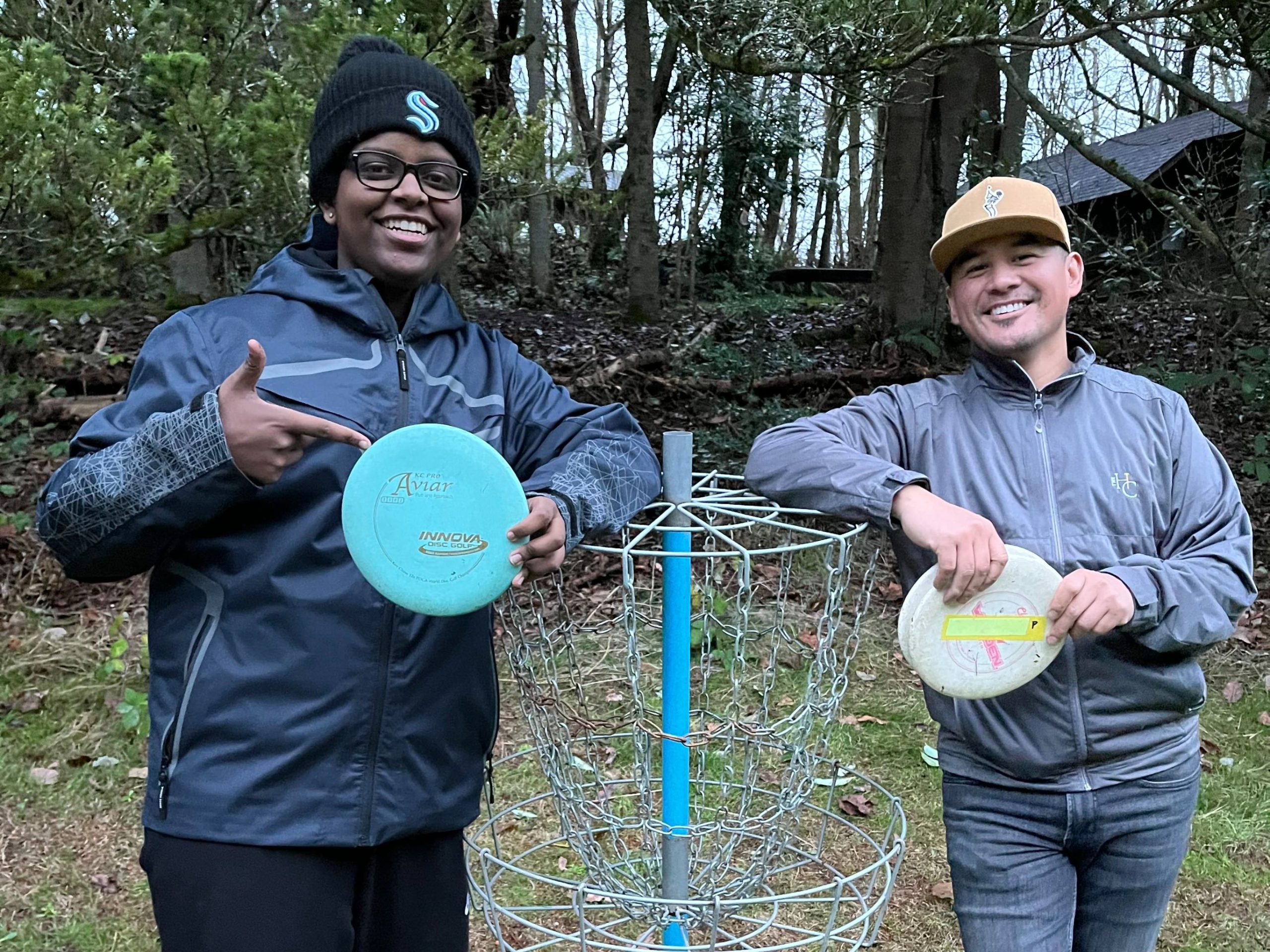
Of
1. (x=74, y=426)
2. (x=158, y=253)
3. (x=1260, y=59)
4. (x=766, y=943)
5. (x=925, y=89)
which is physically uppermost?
(x=925, y=89)

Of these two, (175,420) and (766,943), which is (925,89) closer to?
(766,943)

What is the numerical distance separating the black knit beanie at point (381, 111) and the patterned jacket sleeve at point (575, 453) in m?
0.39

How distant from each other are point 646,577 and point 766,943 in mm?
2175

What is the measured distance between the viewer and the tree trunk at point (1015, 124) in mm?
7844

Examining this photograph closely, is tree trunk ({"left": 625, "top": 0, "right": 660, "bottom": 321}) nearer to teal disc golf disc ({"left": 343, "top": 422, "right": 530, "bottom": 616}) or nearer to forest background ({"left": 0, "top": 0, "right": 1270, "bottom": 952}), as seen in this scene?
forest background ({"left": 0, "top": 0, "right": 1270, "bottom": 952})

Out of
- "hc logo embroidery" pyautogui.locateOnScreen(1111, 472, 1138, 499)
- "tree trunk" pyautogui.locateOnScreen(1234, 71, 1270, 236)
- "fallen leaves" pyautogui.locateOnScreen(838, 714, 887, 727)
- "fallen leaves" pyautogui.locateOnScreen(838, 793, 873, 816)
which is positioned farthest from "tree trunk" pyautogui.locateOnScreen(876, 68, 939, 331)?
"hc logo embroidery" pyautogui.locateOnScreen(1111, 472, 1138, 499)

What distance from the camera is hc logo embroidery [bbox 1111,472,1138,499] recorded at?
1.82 meters

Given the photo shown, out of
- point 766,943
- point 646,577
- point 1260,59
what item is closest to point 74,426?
point 646,577

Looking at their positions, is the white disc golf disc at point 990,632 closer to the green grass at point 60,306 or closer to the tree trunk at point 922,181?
the tree trunk at point 922,181

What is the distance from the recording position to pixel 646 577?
16.0ft

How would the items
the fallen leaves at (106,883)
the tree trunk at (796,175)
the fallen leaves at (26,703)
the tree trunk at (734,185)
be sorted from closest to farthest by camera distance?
the fallen leaves at (106,883) < the fallen leaves at (26,703) < the tree trunk at (796,175) < the tree trunk at (734,185)

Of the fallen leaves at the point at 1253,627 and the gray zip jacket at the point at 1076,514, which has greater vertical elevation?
the gray zip jacket at the point at 1076,514

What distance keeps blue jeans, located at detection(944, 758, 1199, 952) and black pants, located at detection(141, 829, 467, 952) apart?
39.0 inches

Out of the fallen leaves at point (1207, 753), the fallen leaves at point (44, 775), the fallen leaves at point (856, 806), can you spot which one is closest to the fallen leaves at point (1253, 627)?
the fallen leaves at point (1207, 753)
